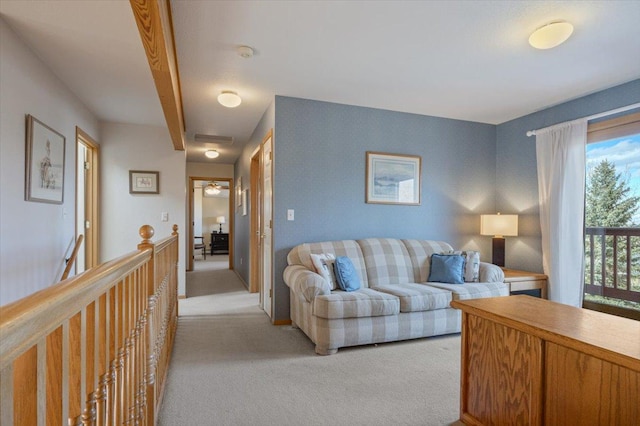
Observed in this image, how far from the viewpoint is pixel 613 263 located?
134 inches

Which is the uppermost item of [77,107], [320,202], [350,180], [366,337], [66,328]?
[77,107]

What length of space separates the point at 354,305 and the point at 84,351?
89.3 inches

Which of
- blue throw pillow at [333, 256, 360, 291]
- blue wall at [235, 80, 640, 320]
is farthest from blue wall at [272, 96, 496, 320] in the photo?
blue throw pillow at [333, 256, 360, 291]

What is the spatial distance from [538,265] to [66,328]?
15.1ft

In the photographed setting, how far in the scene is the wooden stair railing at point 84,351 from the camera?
0.49 metres

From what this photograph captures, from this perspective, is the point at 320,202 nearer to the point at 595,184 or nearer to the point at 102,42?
the point at 102,42

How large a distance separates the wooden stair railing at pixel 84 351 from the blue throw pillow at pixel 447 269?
9.22ft

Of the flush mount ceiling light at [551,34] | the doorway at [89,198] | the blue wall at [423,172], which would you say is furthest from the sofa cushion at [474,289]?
the doorway at [89,198]

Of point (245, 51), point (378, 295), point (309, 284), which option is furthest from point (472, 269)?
point (245, 51)

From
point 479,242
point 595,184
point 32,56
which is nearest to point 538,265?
point 479,242

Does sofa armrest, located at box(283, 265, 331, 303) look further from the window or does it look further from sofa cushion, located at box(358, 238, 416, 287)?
the window

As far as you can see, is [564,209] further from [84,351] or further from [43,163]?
[43,163]

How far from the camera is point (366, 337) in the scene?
2.91 m

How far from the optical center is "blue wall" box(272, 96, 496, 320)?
3652 millimetres
